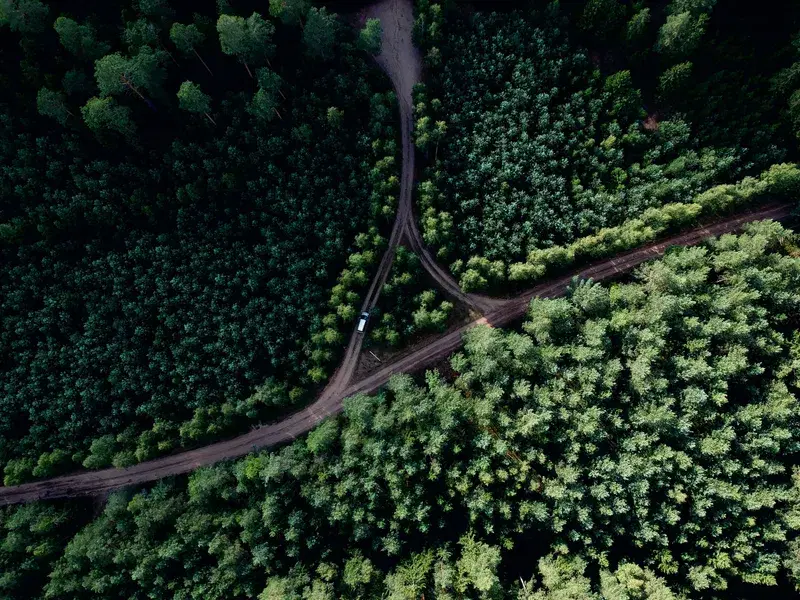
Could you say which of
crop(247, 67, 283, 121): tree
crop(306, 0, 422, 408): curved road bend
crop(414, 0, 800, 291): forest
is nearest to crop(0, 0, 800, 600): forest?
crop(414, 0, 800, 291): forest

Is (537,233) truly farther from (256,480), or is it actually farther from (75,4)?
(75,4)

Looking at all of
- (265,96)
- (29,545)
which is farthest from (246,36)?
(29,545)

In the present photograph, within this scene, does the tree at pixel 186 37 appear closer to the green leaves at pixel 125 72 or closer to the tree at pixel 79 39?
the green leaves at pixel 125 72

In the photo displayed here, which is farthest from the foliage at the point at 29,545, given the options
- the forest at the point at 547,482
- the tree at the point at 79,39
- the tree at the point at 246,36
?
the tree at the point at 246,36

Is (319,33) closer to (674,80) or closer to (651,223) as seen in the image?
(674,80)

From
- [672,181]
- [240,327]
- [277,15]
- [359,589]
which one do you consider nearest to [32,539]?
[240,327]
